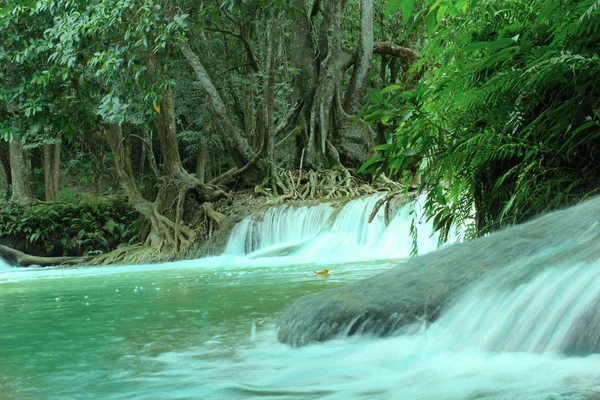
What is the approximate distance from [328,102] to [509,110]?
436 inches

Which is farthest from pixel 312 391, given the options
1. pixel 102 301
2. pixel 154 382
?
pixel 102 301

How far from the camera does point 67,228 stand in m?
15.1

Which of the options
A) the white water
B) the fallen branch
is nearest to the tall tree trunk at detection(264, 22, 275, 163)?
the fallen branch

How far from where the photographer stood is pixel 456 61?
3.57 meters

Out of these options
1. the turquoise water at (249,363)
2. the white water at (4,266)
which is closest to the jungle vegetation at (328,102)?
the turquoise water at (249,363)

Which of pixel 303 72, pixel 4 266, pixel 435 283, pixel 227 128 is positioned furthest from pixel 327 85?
pixel 435 283

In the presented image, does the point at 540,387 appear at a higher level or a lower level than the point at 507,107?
lower

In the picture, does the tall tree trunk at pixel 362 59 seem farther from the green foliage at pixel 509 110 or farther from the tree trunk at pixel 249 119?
the green foliage at pixel 509 110

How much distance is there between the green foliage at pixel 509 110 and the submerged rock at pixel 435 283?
0.34m

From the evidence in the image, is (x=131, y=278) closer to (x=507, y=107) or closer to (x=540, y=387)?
(x=507, y=107)

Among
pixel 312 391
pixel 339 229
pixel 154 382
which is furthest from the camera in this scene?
pixel 339 229

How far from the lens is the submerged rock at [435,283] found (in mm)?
2848

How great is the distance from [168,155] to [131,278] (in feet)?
17.9

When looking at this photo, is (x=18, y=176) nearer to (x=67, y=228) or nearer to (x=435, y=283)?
(x=67, y=228)
